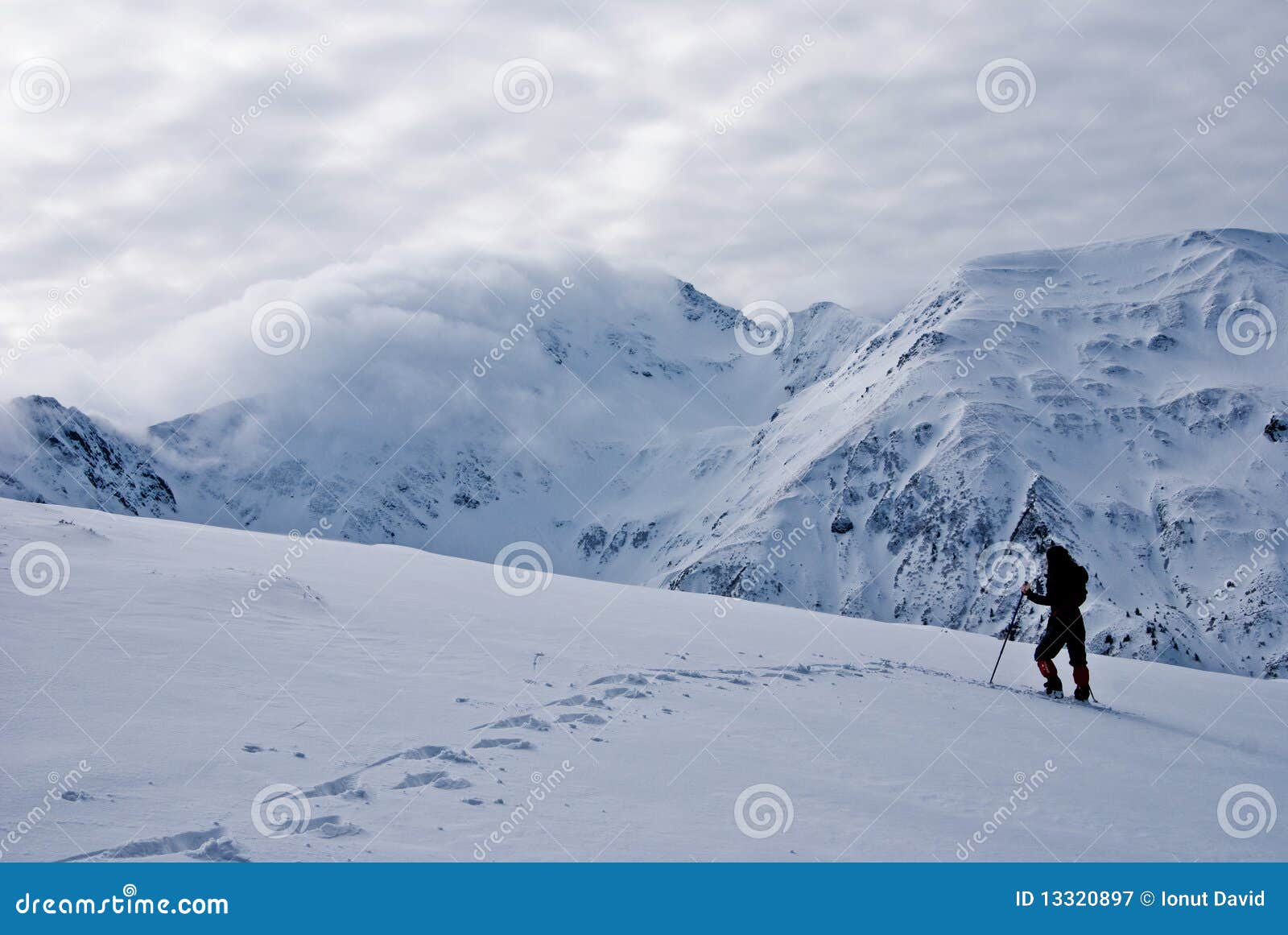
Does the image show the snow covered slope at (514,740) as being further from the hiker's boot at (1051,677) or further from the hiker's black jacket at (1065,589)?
the hiker's black jacket at (1065,589)

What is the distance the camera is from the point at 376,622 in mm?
11000

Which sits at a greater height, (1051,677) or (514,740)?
(514,740)

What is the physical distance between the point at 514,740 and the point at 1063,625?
377 inches

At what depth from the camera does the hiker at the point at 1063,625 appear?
13.3 m

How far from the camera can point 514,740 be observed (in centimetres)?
760

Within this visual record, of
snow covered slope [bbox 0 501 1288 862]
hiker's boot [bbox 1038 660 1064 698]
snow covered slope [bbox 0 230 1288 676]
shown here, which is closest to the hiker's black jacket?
hiker's boot [bbox 1038 660 1064 698]

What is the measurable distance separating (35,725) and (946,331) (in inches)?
7067

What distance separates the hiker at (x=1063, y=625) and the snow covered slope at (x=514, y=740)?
70 cm

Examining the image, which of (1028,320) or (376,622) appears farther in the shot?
(1028,320)

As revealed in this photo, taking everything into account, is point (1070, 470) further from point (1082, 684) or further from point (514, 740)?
point (514, 740)

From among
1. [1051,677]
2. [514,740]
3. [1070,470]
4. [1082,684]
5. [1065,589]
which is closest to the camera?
[514,740]

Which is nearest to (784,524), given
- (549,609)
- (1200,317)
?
(1200,317)

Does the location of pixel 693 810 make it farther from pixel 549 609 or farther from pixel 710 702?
pixel 549 609

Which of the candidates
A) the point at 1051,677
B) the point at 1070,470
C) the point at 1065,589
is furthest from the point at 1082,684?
the point at 1070,470
